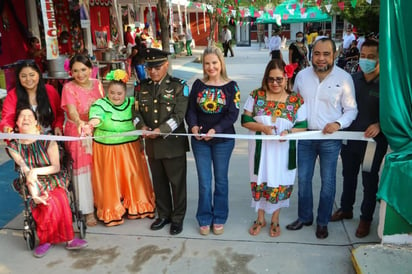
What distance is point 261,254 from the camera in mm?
3453

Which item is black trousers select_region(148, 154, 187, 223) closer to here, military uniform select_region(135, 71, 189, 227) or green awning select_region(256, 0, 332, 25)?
military uniform select_region(135, 71, 189, 227)

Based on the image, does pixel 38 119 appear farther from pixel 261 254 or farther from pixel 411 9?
pixel 411 9

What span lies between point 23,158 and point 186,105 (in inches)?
57.4

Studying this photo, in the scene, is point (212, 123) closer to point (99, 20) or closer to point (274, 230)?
point (274, 230)

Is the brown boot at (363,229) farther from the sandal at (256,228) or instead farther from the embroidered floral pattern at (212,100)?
the embroidered floral pattern at (212,100)

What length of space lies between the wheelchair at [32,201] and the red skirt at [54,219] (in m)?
0.08

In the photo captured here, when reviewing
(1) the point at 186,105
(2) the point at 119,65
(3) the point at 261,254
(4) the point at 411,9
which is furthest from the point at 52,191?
(2) the point at 119,65

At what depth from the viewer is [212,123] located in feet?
11.6

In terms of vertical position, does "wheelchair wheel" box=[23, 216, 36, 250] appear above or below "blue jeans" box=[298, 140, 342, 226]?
below

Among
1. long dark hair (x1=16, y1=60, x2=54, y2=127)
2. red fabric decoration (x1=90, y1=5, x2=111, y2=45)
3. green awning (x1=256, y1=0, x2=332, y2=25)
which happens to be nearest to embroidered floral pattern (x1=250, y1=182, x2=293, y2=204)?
long dark hair (x1=16, y1=60, x2=54, y2=127)

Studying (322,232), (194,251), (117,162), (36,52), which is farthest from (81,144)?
(36,52)

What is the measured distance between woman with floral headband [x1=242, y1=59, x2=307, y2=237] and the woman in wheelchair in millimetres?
1688

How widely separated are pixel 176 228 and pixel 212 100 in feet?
4.30

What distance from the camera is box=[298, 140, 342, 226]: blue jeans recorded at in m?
3.46
